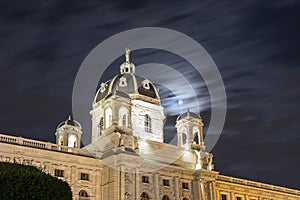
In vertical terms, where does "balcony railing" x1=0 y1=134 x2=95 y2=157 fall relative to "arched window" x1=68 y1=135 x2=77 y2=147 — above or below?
below

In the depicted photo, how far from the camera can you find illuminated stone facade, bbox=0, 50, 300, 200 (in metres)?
51.5

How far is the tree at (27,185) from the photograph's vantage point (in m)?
23.0

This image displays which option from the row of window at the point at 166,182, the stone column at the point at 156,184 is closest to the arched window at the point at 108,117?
the row of window at the point at 166,182

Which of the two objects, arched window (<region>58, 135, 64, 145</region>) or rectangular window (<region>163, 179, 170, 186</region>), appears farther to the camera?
arched window (<region>58, 135, 64, 145</region>)

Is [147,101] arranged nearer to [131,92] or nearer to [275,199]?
[131,92]

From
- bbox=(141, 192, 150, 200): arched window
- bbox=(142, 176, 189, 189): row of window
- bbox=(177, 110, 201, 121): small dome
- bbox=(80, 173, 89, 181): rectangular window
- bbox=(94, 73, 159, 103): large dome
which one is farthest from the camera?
bbox=(177, 110, 201, 121): small dome

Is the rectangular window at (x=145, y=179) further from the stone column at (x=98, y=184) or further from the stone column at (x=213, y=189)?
the stone column at (x=213, y=189)

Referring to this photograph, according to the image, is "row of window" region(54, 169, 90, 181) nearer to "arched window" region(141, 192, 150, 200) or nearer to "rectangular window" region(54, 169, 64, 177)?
"rectangular window" region(54, 169, 64, 177)

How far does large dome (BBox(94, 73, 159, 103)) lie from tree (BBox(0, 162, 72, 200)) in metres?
38.8

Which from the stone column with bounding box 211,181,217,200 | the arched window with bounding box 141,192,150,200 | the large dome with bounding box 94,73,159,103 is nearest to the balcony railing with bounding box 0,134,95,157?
the arched window with bounding box 141,192,150,200

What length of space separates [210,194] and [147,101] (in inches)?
610

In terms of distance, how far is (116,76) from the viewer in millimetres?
66812

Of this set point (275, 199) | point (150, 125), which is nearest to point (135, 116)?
point (150, 125)

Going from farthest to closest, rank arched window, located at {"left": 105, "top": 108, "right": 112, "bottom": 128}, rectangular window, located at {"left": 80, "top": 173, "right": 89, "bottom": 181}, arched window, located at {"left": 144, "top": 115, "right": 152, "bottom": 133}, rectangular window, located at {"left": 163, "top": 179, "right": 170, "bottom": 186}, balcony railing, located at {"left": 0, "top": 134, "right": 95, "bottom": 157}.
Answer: arched window, located at {"left": 144, "top": 115, "right": 152, "bottom": 133}
arched window, located at {"left": 105, "top": 108, "right": 112, "bottom": 128}
rectangular window, located at {"left": 163, "top": 179, "right": 170, "bottom": 186}
rectangular window, located at {"left": 80, "top": 173, "right": 89, "bottom": 181}
balcony railing, located at {"left": 0, "top": 134, "right": 95, "bottom": 157}
